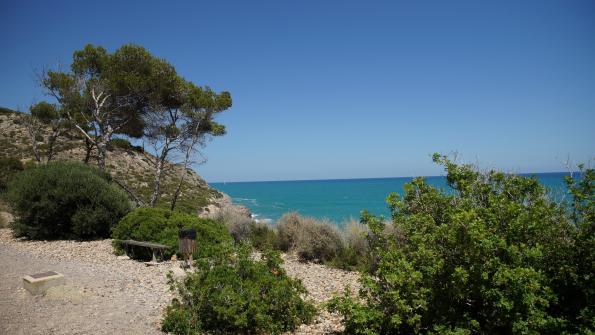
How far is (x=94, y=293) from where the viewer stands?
6.50 metres

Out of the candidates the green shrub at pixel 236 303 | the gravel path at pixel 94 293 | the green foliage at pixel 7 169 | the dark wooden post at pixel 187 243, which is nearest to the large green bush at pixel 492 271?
the green shrub at pixel 236 303

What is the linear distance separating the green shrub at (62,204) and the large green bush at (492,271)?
33.8ft

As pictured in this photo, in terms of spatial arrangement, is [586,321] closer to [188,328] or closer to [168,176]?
[188,328]

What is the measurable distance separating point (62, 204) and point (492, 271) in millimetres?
12605

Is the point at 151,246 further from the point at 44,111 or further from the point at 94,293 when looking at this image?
the point at 44,111

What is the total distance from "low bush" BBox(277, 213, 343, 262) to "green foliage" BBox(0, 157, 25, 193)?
60.0ft

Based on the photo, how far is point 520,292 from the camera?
3.61m

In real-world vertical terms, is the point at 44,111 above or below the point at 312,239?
above

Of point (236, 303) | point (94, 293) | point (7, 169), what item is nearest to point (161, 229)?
point (94, 293)

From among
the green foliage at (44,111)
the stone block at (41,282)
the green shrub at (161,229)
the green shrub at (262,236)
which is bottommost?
the green shrub at (262,236)

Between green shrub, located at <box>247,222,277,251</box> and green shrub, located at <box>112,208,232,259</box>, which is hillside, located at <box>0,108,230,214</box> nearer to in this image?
green shrub, located at <box>247,222,277,251</box>

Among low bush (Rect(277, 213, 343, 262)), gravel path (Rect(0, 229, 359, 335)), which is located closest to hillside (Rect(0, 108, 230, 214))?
low bush (Rect(277, 213, 343, 262))

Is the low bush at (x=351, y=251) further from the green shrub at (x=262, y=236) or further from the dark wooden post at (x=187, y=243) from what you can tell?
the dark wooden post at (x=187, y=243)

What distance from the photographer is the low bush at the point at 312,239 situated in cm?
1109
